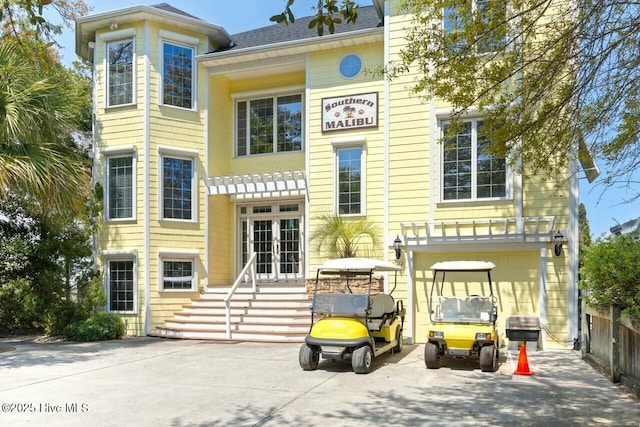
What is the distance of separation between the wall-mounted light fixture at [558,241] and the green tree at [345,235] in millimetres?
4014

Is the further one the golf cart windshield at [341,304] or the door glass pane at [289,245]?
the door glass pane at [289,245]

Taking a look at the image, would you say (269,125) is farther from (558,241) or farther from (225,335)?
(558,241)

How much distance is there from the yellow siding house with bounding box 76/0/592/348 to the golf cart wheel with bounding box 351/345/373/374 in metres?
4.00

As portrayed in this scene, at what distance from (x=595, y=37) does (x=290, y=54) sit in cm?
956

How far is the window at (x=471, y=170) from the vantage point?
12.1m

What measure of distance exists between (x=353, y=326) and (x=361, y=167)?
18.4ft

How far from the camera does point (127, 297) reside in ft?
46.1

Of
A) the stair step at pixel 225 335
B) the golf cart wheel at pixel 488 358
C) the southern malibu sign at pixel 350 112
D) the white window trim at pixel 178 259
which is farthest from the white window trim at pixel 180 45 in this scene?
the golf cart wheel at pixel 488 358

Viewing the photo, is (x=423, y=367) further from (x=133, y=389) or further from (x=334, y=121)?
(x=334, y=121)

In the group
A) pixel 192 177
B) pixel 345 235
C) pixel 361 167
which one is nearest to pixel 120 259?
pixel 192 177

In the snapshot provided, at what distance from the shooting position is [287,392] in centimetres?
736

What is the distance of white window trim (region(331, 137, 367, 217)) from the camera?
44.0 ft

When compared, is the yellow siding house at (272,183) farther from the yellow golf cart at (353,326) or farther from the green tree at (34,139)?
the green tree at (34,139)

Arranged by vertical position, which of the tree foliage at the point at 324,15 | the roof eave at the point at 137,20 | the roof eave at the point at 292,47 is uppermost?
the roof eave at the point at 137,20
